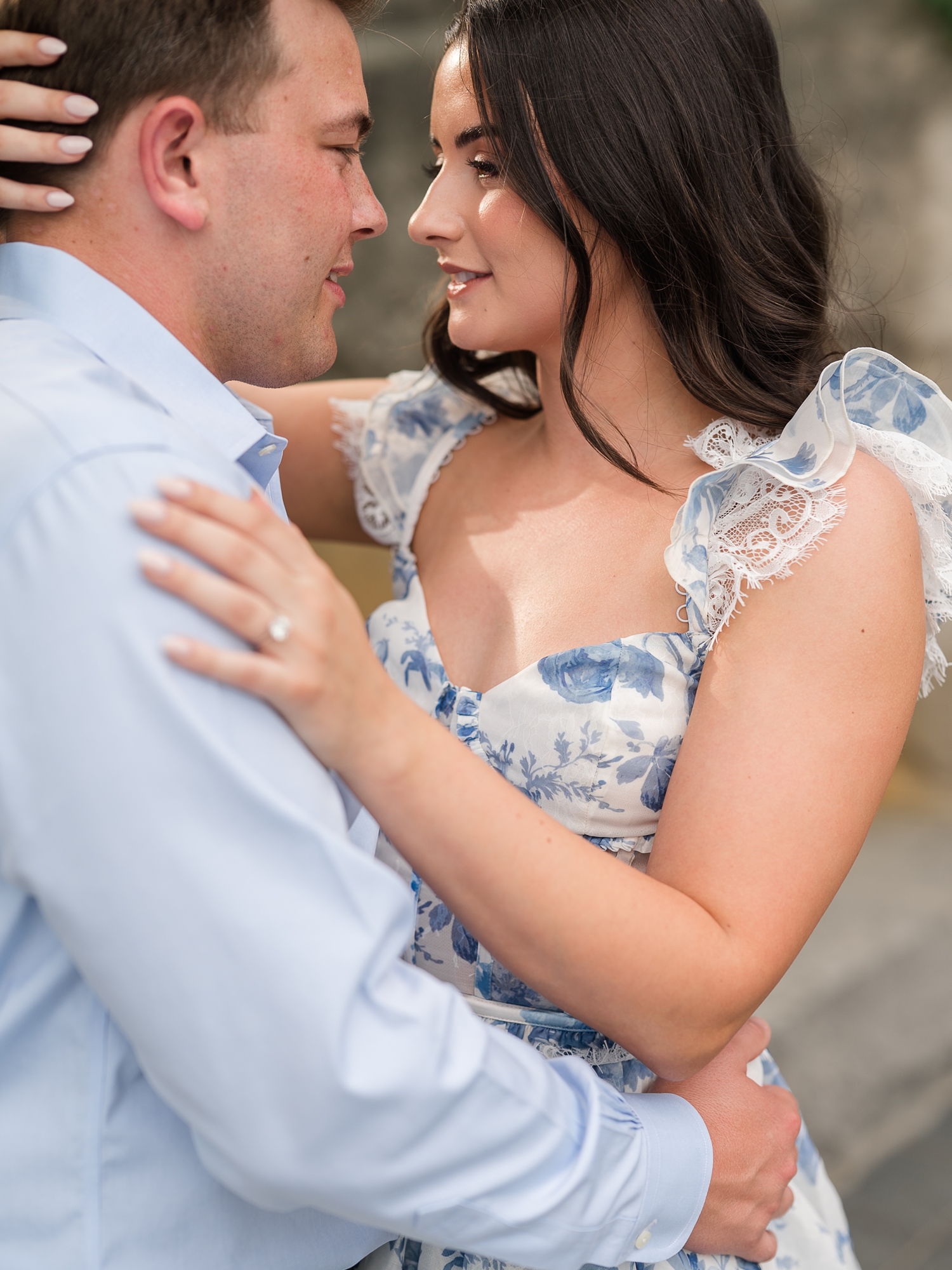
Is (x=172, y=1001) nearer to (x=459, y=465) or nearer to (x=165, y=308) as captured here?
(x=165, y=308)

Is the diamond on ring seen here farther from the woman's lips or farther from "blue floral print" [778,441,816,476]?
the woman's lips

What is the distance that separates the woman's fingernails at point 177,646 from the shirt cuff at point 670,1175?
682 mm

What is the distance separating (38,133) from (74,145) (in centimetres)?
4

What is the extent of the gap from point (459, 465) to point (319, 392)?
1.09 ft

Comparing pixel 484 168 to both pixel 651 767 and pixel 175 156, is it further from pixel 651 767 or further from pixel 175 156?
pixel 651 767

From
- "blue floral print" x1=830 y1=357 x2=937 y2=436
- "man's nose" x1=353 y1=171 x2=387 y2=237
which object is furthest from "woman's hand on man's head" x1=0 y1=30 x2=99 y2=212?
"blue floral print" x1=830 y1=357 x2=937 y2=436

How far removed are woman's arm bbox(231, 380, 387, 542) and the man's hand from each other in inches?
44.1

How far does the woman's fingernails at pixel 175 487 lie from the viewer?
84cm

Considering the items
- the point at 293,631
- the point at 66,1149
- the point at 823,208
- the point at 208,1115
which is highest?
the point at 823,208

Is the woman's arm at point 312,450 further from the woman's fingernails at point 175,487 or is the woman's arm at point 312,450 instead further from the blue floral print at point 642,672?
the woman's fingernails at point 175,487

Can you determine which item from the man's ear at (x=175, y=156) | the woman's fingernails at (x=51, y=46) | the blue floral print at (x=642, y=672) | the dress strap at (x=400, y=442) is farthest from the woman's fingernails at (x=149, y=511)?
the dress strap at (x=400, y=442)

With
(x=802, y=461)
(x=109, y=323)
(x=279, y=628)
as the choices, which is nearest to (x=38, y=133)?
(x=109, y=323)

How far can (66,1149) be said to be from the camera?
95cm

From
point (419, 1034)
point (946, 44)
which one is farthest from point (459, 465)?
point (946, 44)
